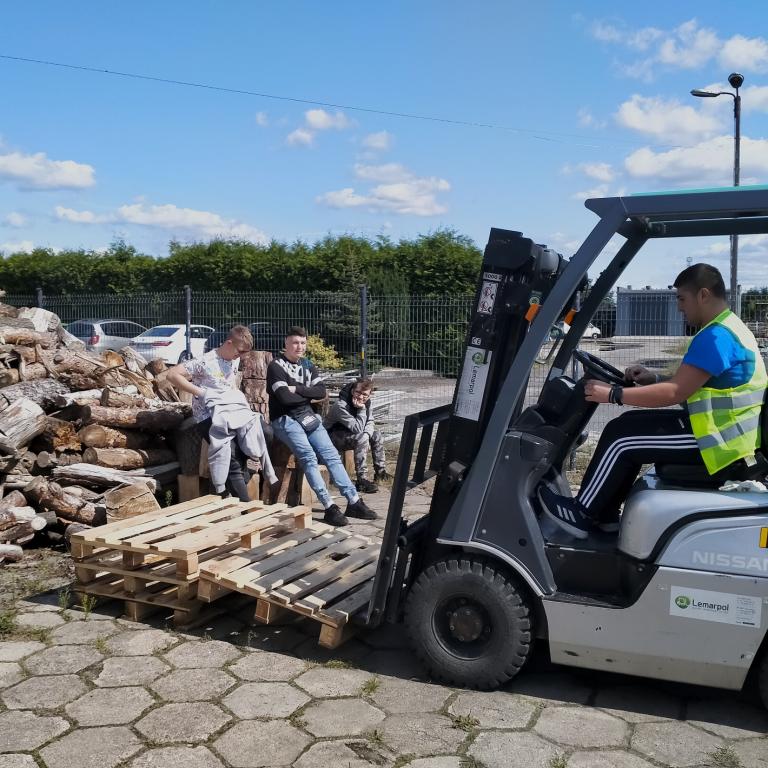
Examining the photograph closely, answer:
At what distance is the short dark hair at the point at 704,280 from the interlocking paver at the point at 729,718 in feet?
6.34

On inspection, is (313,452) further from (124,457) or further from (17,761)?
(17,761)

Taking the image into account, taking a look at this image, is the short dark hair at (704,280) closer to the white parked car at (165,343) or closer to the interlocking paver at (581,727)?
the interlocking paver at (581,727)

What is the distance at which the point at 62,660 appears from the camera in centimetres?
454

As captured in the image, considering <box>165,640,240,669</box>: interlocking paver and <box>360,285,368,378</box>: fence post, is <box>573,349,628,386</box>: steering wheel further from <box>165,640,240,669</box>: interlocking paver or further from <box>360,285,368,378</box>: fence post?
<box>360,285,368,378</box>: fence post

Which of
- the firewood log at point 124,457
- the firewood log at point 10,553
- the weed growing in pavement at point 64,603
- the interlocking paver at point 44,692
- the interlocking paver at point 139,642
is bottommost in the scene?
the interlocking paver at point 44,692

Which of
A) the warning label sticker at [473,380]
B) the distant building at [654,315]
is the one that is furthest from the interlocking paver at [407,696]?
the distant building at [654,315]

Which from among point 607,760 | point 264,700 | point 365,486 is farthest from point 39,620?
point 365,486

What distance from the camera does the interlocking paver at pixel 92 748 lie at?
3.53 m

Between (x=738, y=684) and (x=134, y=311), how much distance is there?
46.4ft

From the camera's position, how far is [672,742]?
371 cm

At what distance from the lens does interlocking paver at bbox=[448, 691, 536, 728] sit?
152 inches

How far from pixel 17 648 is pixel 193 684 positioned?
3.83 ft

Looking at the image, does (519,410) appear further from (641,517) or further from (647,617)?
(647,617)

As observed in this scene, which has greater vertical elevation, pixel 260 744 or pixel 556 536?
pixel 556 536
